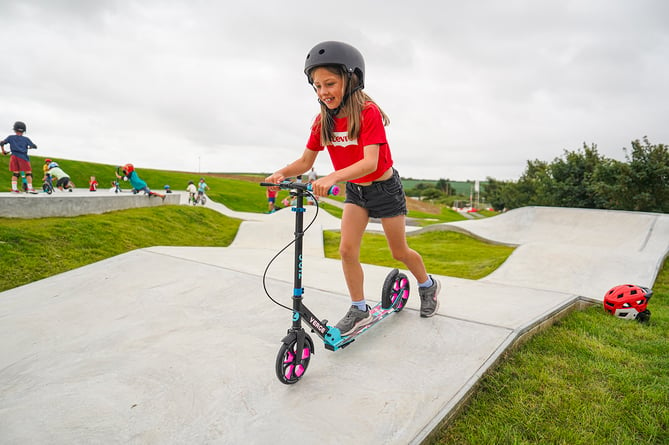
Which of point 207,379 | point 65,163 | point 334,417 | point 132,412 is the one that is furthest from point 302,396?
point 65,163

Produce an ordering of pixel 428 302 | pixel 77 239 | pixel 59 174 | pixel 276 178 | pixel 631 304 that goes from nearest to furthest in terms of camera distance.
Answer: pixel 276 178 → pixel 428 302 → pixel 631 304 → pixel 77 239 → pixel 59 174

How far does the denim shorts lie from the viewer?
9.95ft

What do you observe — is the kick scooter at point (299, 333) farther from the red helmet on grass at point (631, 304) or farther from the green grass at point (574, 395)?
the red helmet on grass at point (631, 304)

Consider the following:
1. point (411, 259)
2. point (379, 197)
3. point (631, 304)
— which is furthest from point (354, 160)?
point (631, 304)

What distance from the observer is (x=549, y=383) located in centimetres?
261

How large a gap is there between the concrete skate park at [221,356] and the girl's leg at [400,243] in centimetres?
51

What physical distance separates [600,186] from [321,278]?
17092mm

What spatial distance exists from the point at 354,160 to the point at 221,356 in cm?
191

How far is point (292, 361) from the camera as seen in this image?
2.45m

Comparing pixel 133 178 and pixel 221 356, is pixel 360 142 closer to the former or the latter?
pixel 221 356

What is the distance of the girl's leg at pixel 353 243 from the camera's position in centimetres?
297

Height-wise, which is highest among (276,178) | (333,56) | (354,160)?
(333,56)

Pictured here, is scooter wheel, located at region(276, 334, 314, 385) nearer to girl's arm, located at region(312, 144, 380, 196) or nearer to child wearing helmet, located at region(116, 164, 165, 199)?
girl's arm, located at region(312, 144, 380, 196)

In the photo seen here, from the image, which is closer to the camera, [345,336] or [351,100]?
[351,100]
